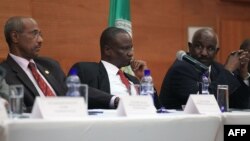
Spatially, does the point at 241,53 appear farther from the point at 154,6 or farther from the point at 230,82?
the point at 154,6

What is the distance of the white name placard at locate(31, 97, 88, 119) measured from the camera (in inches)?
80.2

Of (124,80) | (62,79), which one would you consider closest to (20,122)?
(62,79)

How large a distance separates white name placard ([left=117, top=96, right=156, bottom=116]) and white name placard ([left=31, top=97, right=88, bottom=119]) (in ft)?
0.71

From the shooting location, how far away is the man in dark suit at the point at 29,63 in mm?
3145

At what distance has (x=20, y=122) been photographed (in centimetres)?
193

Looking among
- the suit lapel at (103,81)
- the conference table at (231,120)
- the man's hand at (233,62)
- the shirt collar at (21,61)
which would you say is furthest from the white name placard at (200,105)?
the man's hand at (233,62)

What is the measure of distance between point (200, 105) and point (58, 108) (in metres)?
0.80

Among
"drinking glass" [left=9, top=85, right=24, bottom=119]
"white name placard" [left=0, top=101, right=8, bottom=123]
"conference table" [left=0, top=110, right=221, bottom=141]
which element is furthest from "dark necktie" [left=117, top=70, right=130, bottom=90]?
"white name placard" [left=0, top=101, right=8, bottom=123]

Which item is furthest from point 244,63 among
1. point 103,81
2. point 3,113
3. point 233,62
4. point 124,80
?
point 3,113

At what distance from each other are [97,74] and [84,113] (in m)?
1.46

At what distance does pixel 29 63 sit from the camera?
3.30m

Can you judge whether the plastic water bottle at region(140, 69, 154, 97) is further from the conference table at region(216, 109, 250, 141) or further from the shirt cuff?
the conference table at region(216, 109, 250, 141)

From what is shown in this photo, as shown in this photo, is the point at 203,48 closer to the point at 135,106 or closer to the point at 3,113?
the point at 135,106

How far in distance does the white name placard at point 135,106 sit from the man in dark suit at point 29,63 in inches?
37.4
